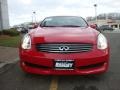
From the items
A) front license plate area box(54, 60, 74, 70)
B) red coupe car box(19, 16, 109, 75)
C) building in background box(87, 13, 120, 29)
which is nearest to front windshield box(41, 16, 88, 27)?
red coupe car box(19, 16, 109, 75)

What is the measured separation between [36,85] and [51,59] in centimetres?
66

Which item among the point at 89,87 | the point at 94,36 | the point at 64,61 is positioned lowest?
the point at 89,87

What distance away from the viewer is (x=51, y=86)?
6.21m

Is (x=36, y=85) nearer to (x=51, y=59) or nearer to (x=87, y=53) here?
(x=51, y=59)

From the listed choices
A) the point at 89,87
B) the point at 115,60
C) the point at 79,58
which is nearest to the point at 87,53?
the point at 79,58

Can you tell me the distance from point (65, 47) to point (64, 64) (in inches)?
14.0

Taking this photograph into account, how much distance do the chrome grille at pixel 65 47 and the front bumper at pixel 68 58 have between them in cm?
10

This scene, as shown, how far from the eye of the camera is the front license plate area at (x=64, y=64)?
6062mm

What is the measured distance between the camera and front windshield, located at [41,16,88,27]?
777 cm

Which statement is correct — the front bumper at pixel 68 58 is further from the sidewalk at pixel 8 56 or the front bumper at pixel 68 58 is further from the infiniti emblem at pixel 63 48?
the sidewalk at pixel 8 56

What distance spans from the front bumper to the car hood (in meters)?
0.29

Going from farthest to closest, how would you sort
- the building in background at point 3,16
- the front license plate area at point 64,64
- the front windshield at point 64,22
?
the building in background at point 3,16 < the front windshield at point 64,22 < the front license plate area at point 64,64

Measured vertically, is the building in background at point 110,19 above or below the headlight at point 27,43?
above

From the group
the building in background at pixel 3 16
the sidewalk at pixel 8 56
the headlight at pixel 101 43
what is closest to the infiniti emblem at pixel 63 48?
the headlight at pixel 101 43
